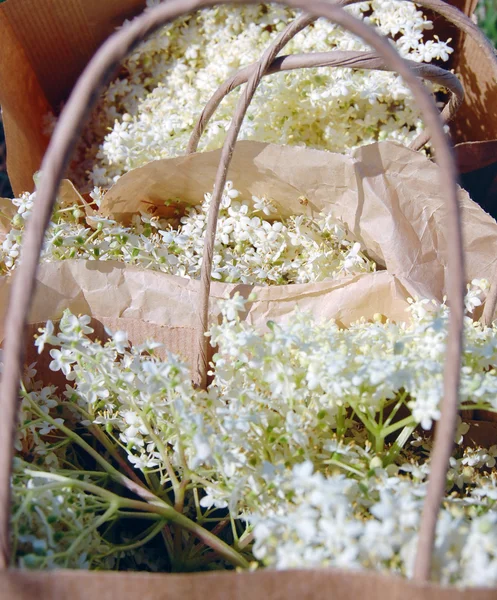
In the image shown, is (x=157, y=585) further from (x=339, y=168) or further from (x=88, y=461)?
(x=339, y=168)

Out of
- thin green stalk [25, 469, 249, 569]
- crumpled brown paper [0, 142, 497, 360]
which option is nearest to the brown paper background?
thin green stalk [25, 469, 249, 569]

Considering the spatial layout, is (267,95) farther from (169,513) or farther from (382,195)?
(169,513)

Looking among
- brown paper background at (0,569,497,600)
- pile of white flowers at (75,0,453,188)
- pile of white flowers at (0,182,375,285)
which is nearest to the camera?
brown paper background at (0,569,497,600)

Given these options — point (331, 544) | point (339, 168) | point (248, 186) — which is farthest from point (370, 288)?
point (331, 544)

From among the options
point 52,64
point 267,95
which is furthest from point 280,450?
point 52,64

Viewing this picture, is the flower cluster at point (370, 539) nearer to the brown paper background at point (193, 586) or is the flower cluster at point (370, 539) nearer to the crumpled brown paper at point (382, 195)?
the brown paper background at point (193, 586)

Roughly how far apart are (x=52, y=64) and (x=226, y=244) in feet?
2.34

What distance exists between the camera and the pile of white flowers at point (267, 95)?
127cm

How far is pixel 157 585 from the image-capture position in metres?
0.52

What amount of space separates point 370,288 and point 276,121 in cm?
57

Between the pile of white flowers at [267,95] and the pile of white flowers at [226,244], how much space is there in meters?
0.22

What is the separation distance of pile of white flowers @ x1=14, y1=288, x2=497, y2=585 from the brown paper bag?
59 cm

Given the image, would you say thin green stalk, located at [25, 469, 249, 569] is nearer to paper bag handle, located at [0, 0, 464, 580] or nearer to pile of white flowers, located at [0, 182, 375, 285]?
paper bag handle, located at [0, 0, 464, 580]

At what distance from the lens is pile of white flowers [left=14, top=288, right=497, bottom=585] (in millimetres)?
579
